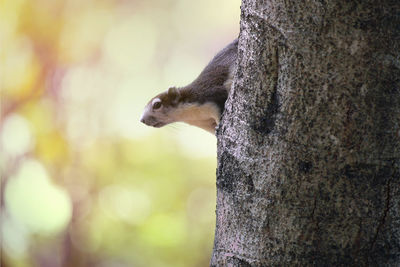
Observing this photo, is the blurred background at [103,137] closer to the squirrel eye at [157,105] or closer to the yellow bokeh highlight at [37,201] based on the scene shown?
the yellow bokeh highlight at [37,201]

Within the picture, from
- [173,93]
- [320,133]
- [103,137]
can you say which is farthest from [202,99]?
[103,137]

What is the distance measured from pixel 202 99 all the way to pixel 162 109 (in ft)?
0.70

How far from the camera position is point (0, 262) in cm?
273

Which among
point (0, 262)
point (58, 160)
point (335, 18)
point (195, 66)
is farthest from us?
point (0, 262)

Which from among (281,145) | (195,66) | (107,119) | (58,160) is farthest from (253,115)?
(58,160)

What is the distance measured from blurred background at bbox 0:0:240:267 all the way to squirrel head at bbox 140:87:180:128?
708 mm

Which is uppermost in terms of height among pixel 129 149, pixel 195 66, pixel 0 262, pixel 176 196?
pixel 195 66

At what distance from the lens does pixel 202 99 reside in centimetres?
135

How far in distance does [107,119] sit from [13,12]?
0.78 meters

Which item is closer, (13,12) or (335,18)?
(335,18)

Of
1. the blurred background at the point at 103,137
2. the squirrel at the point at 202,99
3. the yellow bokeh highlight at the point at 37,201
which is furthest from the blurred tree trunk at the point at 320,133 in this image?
the yellow bokeh highlight at the point at 37,201

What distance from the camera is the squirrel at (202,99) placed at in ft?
4.24

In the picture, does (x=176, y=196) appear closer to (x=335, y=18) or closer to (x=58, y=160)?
(x=58, y=160)

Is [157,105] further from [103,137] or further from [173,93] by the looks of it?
[103,137]
